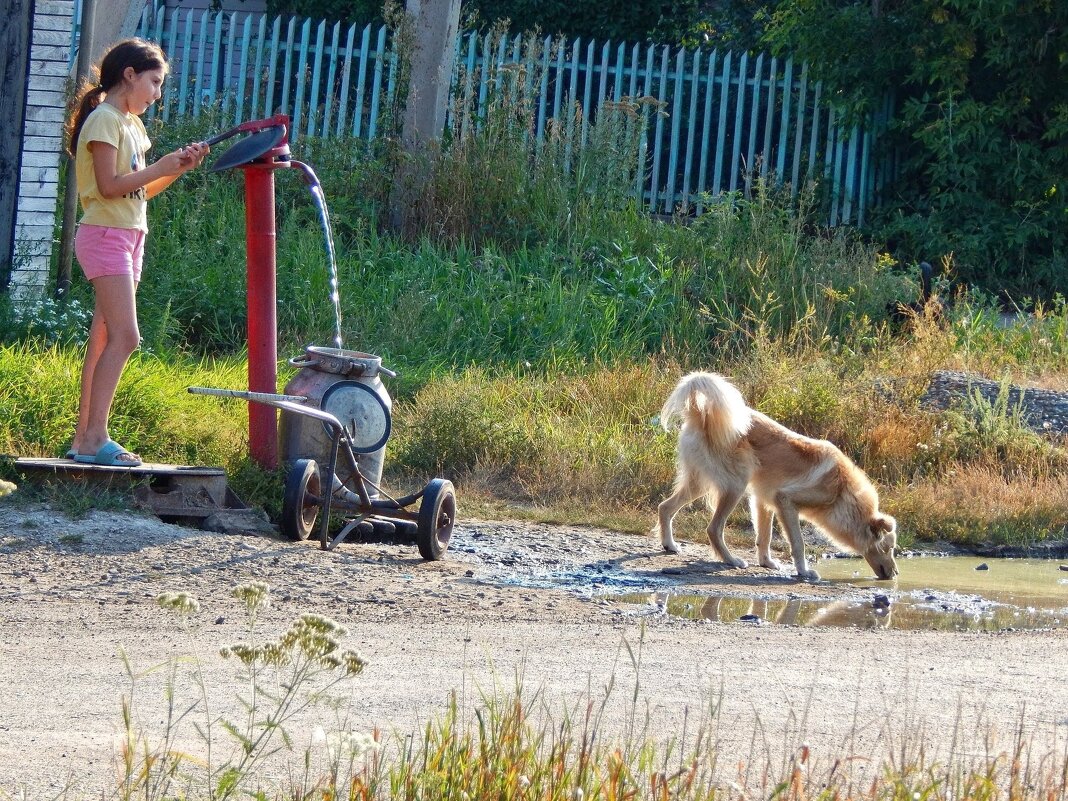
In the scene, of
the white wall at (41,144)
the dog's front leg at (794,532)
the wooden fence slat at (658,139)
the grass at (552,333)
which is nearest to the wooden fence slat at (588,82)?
the grass at (552,333)

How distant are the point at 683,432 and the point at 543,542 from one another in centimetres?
99

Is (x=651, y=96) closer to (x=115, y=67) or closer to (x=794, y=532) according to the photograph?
(x=794, y=532)

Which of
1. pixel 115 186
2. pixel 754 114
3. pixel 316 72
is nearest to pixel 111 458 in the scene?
pixel 115 186

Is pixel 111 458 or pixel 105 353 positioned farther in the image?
pixel 111 458

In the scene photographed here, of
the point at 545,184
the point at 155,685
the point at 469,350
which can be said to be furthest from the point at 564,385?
the point at 155,685

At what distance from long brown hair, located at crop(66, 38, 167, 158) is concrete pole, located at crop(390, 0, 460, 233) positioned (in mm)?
6836

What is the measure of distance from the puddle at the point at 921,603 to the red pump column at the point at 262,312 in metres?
2.14

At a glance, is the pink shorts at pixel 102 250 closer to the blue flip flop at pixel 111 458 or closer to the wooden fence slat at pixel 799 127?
the blue flip flop at pixel 111 458

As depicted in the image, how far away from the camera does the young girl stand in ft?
21.0

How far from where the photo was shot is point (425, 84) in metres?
13.6

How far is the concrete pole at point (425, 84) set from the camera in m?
13.4

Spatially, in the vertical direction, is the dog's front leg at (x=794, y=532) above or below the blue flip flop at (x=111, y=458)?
below

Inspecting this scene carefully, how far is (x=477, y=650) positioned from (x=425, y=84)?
9517mm

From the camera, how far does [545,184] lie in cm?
1352
